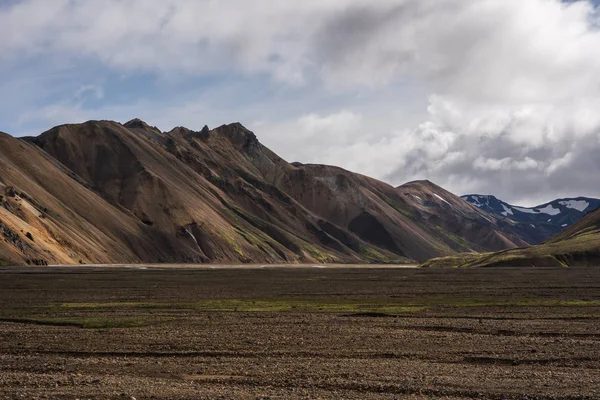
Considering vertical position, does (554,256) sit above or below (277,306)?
above

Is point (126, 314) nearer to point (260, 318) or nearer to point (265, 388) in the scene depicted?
point (260, 318)

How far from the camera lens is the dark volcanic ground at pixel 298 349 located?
829 inches

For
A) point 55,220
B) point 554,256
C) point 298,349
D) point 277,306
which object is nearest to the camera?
point 298,349

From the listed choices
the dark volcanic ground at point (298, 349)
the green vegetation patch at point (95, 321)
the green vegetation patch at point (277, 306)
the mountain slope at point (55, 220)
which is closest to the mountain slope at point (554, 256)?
the mountain slope at point (55, 220)

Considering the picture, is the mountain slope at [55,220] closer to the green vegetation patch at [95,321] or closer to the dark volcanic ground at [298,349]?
the dark volcanic ground at [298,349]

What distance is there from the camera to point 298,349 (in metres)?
29.3

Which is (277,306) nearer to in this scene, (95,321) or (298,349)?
(95,321)

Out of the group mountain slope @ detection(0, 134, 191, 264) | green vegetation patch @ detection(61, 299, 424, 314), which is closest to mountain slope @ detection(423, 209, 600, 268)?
mountain slope @ detection(0, 134, 191, 264)

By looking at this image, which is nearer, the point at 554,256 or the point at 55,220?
the point at 55,220

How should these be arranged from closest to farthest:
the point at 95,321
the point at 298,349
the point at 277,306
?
the point at 298,349 → the point at 95,321 → the point at 277,306

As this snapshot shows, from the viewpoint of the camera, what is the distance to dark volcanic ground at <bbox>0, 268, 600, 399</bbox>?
2105 centimetres

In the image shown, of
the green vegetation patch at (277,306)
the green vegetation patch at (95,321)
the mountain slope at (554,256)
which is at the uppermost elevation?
the mountain slope at (554,256)

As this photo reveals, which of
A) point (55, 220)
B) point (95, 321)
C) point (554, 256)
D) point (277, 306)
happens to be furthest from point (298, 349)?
point (554, 256)

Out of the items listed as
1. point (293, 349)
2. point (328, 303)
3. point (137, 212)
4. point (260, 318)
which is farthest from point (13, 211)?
point (293, 349)
